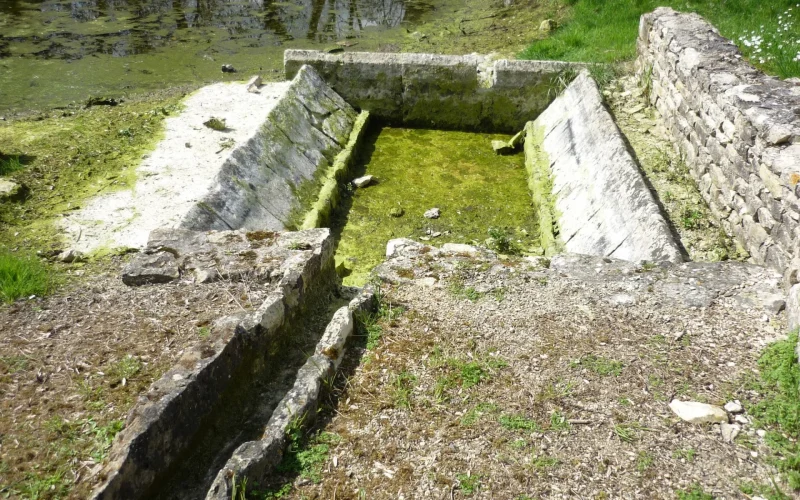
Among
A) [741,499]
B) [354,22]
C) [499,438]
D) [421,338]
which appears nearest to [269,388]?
[421,338]

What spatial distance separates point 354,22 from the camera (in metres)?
12.7

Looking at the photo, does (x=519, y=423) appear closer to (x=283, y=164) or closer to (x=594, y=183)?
(x=594, y=183)

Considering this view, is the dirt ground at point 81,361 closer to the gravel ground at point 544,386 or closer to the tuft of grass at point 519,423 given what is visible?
the gravel ground at point 544,386

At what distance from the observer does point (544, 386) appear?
3398 millimetres

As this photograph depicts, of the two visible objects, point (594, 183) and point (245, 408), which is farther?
point (594, 183)

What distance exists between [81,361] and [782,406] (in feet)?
12.8

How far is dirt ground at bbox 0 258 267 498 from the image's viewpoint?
9.44 ft

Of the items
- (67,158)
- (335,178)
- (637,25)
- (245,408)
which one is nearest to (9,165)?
(67,158)

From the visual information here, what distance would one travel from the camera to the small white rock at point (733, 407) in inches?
125

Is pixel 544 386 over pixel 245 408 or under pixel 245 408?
over

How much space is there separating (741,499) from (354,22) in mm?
11917

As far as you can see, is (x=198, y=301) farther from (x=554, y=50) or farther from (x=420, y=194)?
(x=554, y=50)

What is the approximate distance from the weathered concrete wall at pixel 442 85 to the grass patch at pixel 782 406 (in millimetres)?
5341

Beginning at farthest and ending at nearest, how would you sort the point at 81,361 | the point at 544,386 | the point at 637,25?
the point at 637,25
the point at 81,361
the point at 544,386
